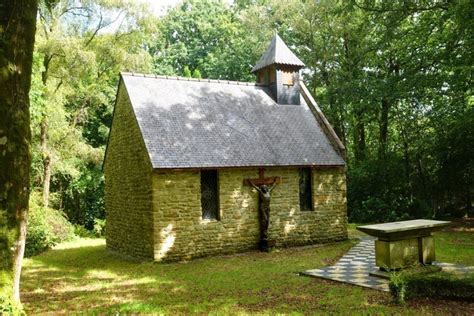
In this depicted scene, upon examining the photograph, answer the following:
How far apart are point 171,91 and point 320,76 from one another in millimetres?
15545

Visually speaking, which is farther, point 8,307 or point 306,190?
point 306,190

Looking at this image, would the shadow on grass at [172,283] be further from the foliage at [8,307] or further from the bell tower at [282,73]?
the bell tower at [282,73]

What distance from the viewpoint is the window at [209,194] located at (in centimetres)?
1455

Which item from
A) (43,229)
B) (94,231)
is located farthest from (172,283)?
(94,231)

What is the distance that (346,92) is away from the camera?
23797mm

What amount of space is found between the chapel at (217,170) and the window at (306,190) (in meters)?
0.04

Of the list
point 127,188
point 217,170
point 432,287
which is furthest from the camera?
point 127,188

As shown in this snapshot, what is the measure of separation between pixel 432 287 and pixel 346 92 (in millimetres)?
17044

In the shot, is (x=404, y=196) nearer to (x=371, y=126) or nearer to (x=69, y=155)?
(x=371, y=126)

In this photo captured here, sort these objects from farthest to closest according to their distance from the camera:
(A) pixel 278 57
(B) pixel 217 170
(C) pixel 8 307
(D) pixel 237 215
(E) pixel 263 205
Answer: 1. (A) pixel 278 57
2. (E) pixel 263 205
3. (D) pixel 237 215
4. (B) pixel 217 170
5. (C) pixel 8 307

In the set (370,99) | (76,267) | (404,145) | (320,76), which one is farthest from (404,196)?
(76,267)

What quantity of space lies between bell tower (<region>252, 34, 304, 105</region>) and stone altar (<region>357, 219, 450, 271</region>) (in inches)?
366

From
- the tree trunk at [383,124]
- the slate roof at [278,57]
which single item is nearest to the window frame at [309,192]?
the slate roof at [278,57]

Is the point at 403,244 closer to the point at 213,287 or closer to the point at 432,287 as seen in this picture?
the point at 432,287
